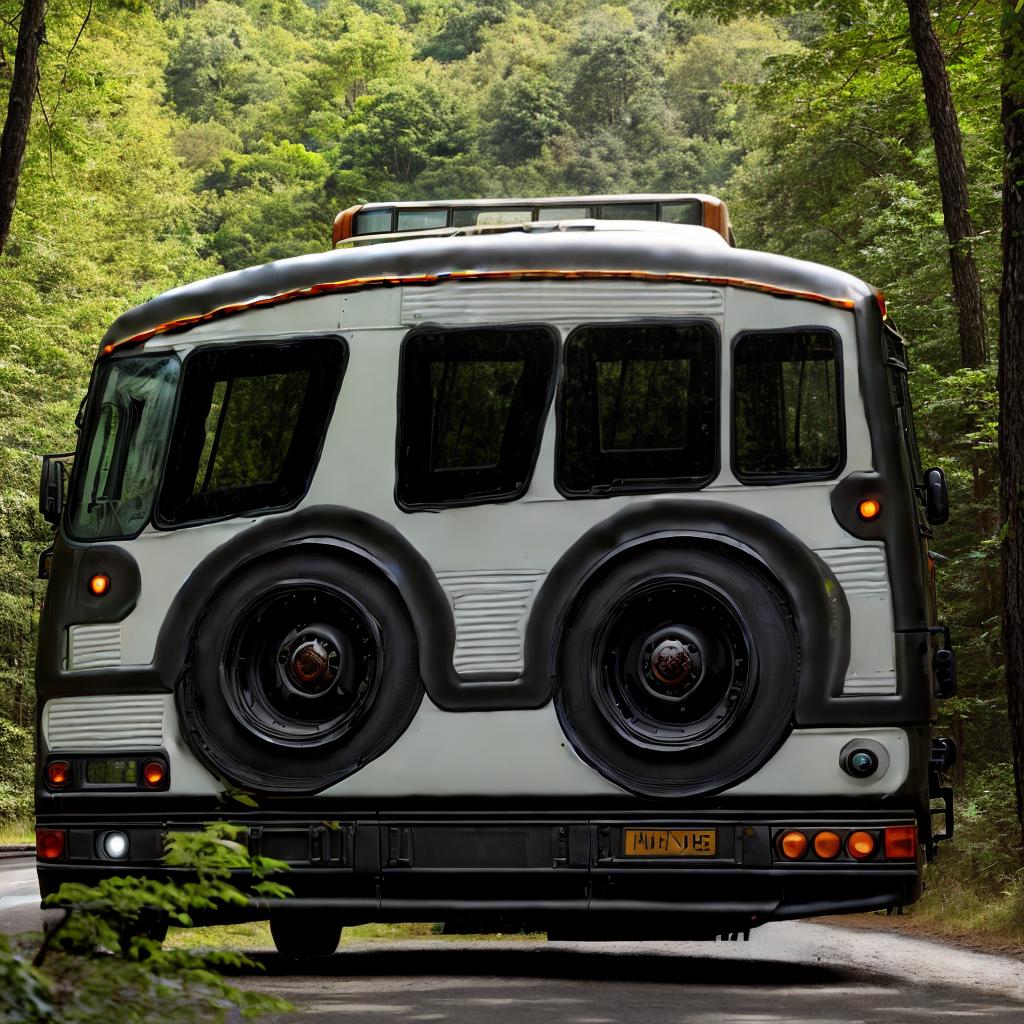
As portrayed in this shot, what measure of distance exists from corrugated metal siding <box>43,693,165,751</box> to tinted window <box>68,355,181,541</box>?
790mm

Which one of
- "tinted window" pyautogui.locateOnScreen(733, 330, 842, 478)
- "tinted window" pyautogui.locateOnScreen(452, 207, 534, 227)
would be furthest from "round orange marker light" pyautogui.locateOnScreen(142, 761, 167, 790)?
"tinted window" pyautogui.locateOnScreen(452, 207, 534, 227)

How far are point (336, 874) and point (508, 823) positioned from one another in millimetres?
826

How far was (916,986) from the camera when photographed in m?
10.3

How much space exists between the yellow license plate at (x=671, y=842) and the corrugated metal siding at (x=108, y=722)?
2.22m

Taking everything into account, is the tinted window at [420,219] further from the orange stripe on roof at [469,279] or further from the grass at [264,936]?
the grass at [264,936]

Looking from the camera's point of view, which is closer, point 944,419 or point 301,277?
point 301,277

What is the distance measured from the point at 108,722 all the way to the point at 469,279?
2636mm

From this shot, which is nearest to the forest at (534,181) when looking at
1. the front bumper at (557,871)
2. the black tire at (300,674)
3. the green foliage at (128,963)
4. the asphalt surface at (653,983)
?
the asphalt surface at (653,983)

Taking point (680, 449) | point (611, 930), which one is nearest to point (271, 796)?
point (611, 930)

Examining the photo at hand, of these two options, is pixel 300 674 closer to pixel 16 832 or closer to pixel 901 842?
pixel 901 842

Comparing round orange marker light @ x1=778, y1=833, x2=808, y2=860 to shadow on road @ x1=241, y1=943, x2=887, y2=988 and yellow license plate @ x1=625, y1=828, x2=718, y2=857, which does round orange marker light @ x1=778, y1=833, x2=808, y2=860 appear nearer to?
yellow license plate @ x1=625, y1=828, x2=718, y2=857

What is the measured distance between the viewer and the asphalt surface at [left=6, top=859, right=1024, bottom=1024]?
8.60 m

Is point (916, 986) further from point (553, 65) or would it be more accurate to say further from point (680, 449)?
point (553, 65)

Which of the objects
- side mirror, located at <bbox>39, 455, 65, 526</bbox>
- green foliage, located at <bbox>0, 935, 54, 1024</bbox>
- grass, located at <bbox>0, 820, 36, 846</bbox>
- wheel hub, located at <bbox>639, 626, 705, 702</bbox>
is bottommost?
grass, located at <bbox>0, 820, 36, 846</bbox>
